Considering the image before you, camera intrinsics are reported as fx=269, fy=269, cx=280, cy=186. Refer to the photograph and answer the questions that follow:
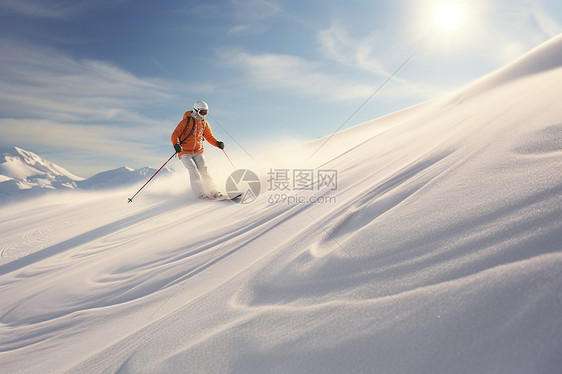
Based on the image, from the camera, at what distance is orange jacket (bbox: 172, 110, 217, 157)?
5777 millimetres

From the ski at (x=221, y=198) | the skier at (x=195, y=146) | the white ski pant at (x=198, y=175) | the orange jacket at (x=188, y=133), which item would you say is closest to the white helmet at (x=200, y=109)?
the skier at (x=195, y=146)

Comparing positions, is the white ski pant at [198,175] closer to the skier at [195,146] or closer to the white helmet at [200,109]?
the skier at [195,146]

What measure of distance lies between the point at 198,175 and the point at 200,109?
143 cm

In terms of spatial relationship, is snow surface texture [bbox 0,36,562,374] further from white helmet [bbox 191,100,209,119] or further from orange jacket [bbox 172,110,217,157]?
white helmet [bbox 191,100,209,119]

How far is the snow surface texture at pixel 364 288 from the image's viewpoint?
2.29 feet

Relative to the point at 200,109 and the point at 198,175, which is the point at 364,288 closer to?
the point at 198,175

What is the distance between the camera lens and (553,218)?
2.97ft

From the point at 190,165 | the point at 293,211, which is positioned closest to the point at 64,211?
the point at 190,165

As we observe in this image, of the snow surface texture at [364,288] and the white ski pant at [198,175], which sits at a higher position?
the white ski pant at [198,175]

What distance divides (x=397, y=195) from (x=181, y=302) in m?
1.53

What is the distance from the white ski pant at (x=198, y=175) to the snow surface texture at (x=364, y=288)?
299cm

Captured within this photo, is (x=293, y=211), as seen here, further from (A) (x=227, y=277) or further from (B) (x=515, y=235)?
(B) (x=515, y=235)

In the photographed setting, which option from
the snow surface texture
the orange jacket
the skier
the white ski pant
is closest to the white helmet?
the skier

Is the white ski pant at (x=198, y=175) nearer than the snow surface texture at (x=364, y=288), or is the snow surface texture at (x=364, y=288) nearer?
the snow surface texture at (x=364, y=288)
